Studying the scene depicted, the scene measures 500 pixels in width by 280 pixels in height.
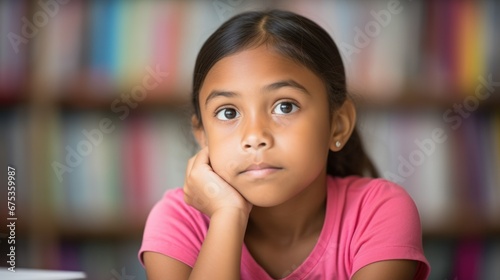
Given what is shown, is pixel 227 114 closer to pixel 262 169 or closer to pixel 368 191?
pixel 262 169

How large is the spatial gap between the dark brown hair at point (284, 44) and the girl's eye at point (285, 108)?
96 millimetres

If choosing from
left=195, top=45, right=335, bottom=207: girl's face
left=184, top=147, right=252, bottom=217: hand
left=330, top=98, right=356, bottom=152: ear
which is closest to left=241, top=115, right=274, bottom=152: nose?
left=195, top=45, right=335, bottom=207: girl's face

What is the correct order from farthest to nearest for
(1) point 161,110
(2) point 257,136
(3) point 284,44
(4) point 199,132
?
1. (1) point 161,110
2. (4) point 199,132
3. (3) point 284,44
4. (2) point 257,136

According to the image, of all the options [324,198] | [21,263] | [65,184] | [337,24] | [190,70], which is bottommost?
[21,263]

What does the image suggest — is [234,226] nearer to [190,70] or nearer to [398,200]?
[398,200]

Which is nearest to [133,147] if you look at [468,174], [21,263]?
[21,263]

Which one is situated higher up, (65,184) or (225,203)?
(225,203)

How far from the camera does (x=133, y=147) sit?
203 centimetres

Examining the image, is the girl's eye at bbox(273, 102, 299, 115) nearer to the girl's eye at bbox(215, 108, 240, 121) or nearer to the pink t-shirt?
the girl's eye at bbox(215, 108, 240, 121)

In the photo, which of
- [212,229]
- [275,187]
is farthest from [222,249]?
[275,187]

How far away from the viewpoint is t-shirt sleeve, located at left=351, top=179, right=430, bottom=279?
1296 mm

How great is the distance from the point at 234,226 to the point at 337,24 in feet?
3.00

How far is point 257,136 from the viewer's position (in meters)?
1.27

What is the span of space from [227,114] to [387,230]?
0.38 m
